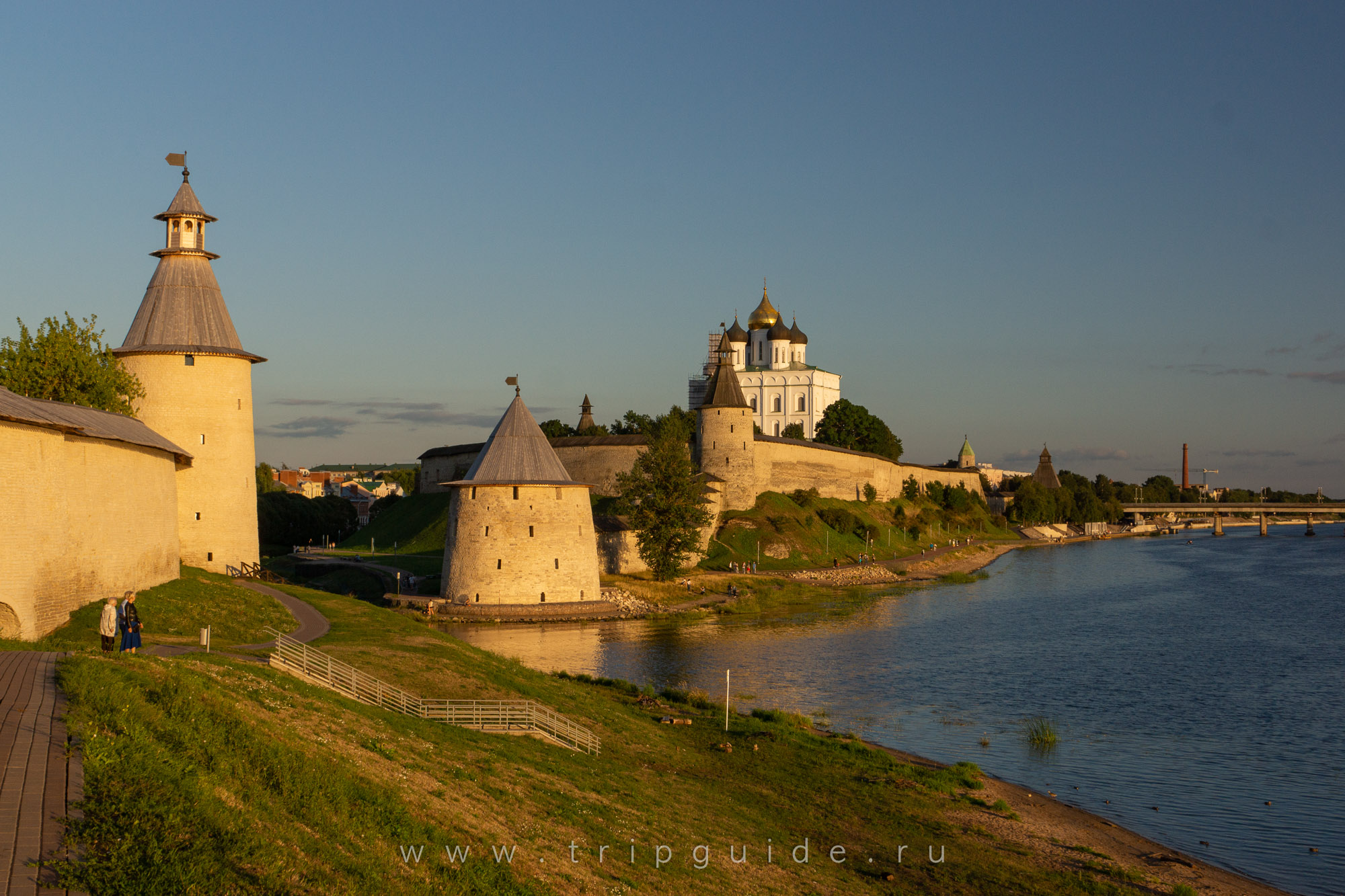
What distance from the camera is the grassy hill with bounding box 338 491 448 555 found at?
2328 inches

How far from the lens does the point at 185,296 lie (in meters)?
29.9

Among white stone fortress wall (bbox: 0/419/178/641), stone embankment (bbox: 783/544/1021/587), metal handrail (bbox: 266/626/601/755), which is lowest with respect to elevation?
stone embankment (bbox: 783/544/1021/587)

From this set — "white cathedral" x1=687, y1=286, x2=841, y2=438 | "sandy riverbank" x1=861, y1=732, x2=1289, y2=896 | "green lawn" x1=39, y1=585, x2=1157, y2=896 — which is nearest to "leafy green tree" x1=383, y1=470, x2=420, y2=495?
"white cathedral" x1=687, y1=286, x2=841, y2=438

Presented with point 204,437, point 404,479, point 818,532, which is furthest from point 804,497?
point 404,479

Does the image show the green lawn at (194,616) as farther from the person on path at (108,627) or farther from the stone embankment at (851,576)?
the stone embankment at (851,576)

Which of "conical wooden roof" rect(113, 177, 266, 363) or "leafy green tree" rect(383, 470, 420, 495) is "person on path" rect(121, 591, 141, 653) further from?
"leafy green tree" rect(383, 470, 420, 495)

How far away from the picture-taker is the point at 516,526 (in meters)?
39.5

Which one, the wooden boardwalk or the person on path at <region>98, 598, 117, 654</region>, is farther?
the person on path at <region>98, 598, 117, 654</region>

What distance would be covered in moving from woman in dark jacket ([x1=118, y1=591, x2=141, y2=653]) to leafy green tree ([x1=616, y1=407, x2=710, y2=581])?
1279 inches

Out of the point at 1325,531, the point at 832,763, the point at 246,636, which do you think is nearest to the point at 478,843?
the point at 832,763

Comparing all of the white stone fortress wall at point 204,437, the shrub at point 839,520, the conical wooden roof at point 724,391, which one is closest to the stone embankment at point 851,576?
the shrub at point 839,520

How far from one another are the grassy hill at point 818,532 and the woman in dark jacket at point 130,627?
128 feet

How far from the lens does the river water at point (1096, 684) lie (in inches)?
686

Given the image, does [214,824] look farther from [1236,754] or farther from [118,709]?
[1236,754]
